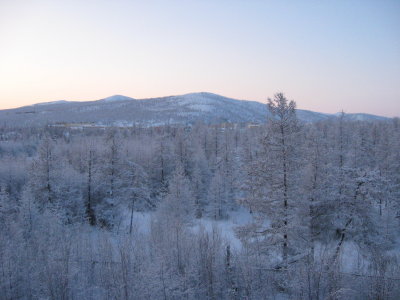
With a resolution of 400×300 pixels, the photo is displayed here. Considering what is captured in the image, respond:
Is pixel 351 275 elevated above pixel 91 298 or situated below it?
above

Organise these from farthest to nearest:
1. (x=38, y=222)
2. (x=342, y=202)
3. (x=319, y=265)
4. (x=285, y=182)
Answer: (x=38, y=222) → (x=342, y=202) → (x=285, y=182) → (x=319, y=265)

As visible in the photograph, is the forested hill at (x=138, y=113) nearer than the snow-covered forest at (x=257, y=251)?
No

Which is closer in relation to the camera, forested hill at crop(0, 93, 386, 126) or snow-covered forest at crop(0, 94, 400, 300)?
snow-covered forest at crop(0, 94, 400, 300)

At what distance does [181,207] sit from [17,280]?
537 inches

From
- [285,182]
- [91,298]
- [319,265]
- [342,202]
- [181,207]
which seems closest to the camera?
[319,265]

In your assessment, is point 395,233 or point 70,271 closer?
point 70,271

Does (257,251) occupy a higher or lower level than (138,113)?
lower

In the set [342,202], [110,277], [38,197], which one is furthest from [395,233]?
[38,197]

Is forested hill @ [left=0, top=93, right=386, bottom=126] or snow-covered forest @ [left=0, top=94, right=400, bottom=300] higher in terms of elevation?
forested hill @ [left=0, top=93, right=386, bottom=126]

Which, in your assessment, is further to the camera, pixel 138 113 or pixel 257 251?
pixel 138 113

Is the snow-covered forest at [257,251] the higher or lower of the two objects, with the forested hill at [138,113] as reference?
→ lower

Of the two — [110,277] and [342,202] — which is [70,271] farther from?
[342,202]

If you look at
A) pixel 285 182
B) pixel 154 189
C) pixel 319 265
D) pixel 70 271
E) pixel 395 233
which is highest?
pixel 285 182

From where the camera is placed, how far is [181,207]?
2111 centimetres
